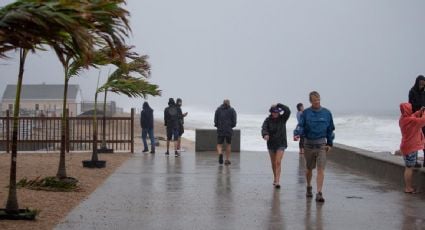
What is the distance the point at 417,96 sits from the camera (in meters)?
9.88

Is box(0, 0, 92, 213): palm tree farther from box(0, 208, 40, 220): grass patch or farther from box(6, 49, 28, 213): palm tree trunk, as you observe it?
box(0, 208, 40, 220): grass patch

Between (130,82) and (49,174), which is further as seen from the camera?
(130,82)

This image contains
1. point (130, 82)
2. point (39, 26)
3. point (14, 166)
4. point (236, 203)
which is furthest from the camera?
point (130, 82)

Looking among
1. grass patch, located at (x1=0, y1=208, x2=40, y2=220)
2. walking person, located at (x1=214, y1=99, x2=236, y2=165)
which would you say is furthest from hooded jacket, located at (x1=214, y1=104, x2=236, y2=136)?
grass patch, located at (x1=0, y1=208, x2=40, y2=220)

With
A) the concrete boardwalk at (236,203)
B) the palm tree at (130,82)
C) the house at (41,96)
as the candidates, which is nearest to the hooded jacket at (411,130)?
the concrete boardwalk at (236,203)

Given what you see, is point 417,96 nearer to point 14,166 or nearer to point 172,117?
point 14,166

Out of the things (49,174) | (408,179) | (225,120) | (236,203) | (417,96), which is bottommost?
(236,203)

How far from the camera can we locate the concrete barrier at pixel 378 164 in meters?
10.2

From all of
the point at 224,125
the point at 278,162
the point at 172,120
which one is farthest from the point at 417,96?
the point at 172,120

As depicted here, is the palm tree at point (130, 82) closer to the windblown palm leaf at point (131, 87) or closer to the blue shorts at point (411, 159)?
the windblown palm leaf at point (131, 87)

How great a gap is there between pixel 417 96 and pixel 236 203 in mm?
3722

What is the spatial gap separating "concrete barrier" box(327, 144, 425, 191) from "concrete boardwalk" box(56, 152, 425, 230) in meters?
0.30

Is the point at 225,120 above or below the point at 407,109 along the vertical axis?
below

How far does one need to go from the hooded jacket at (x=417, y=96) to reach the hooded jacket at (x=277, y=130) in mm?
2189
